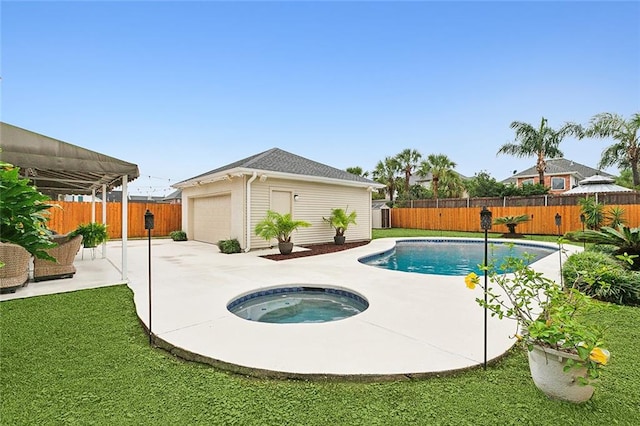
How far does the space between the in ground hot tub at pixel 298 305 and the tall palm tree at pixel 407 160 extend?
23594 mm

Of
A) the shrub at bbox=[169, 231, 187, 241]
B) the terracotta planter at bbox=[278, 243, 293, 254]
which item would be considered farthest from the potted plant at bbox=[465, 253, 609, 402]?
the shrub at bbox=[169, 231, 187, 241]

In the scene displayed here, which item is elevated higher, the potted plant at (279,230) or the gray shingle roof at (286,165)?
the gray shingle roof at (286,165)

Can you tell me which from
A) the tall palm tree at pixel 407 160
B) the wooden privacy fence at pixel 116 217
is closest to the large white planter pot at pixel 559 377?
the wooden privacy fence at pixel 116 217

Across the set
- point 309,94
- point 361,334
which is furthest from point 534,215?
point 361,334

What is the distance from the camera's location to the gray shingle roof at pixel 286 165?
1135 cm

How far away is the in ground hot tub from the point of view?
183 inches

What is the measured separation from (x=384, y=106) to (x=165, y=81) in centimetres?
940

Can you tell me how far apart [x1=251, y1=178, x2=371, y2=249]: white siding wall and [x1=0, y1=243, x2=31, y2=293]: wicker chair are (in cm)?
611

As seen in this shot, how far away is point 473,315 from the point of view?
13.5 feet

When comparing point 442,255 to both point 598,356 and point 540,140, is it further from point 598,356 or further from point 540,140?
point 540,140

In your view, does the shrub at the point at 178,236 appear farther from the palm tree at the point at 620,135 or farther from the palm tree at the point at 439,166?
the palm tree at the point at 620,135

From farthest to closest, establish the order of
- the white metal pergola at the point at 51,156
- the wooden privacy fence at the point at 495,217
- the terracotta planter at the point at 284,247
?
the wooden privacy fence at the point at 495,217 < the terracotta planter at the point at 284,247 < the white metal pergola at the point at 51,156

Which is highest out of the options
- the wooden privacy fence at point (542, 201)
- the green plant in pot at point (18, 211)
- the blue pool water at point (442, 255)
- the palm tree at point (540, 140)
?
the palm tree at point (540, 140)

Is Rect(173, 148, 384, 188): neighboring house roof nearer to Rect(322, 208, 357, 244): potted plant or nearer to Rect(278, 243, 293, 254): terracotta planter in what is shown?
Rect(322, 208, 357, 244): potted plant
